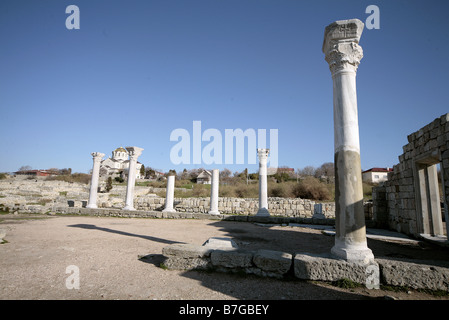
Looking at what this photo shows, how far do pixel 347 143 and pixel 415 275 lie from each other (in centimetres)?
251

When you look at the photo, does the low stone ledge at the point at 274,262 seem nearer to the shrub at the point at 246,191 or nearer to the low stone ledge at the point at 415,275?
the low stone ledge at the point at 415,275

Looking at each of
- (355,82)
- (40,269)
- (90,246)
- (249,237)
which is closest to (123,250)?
(90,246)

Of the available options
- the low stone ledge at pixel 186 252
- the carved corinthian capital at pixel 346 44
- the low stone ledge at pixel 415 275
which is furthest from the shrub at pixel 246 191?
the low stone ledge at pixel 415 275

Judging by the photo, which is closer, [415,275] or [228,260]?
[415,275]

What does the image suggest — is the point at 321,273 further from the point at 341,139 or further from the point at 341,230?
the point at 341,139

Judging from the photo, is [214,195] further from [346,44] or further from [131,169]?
[346,44]

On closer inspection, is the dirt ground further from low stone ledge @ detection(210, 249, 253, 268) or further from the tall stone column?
the tall stone column

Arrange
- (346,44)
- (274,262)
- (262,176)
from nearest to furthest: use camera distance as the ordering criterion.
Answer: (274,262), (346,44), (262,176)

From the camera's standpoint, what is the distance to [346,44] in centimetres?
501

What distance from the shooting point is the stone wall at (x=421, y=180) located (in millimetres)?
7570

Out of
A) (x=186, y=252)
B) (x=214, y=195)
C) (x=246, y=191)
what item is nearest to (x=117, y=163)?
(x=246, y=191)

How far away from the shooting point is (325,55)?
5453 millimetres

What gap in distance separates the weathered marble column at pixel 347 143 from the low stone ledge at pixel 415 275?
0.33 meters

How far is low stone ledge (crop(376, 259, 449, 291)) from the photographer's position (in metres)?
3.80
